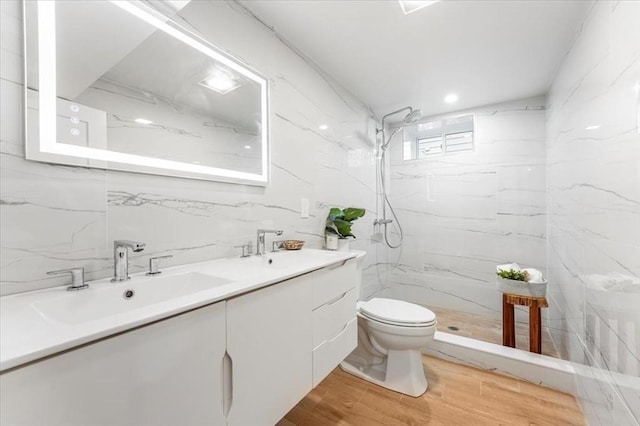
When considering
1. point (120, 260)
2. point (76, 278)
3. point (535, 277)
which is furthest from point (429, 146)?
point (76, 278)

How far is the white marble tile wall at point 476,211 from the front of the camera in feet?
8.36

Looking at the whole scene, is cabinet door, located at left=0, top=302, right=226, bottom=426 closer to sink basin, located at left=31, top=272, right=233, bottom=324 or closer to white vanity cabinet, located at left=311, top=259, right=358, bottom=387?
sink basin, located at left=31, top=272, right=233, bottom=324

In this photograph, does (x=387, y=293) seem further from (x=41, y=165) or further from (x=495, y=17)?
(x=41, y=165)

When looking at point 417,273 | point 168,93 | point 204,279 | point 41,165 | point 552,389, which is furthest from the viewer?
point 417,273

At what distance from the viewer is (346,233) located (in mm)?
1979

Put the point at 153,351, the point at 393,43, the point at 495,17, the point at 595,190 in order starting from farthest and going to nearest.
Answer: the point at 393,43
the point at 495,17
the point at 595,190
the point at 153,351

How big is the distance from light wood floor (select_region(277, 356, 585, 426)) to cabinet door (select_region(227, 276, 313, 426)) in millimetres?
541

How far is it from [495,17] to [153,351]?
2.22 m

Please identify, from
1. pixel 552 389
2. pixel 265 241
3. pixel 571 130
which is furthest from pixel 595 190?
pixel 265 241

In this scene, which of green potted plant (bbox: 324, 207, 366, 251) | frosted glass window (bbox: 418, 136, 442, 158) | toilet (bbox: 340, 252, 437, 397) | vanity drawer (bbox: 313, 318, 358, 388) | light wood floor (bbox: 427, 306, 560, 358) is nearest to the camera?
vanity drawer (bbox: 313, 318, 358, 388)

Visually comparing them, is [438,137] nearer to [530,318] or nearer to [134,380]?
[530,318]

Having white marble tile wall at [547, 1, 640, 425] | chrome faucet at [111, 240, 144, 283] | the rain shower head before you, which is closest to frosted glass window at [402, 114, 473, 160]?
the rain shower head

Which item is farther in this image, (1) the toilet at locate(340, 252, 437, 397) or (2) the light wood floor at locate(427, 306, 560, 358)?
(2) the light wood floor at locate(427, 306, 560, 358)

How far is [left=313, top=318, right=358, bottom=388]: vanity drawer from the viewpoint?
3.74 feet
